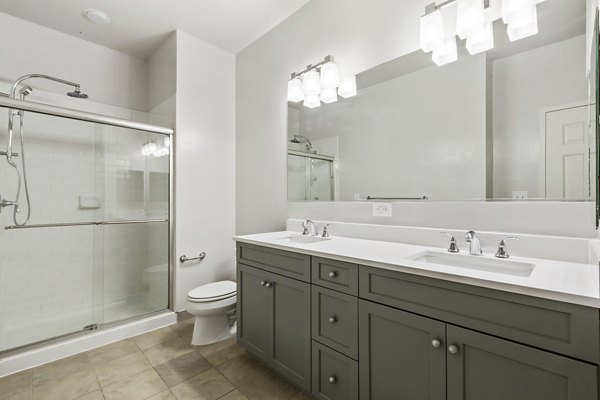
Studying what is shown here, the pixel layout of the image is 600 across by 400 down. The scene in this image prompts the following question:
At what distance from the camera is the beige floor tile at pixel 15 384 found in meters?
1.59

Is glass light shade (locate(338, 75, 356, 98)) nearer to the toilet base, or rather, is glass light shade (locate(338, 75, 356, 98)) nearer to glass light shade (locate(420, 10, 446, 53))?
glass light shade (locate(420, 10, 446, 53))

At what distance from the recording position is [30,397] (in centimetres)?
155

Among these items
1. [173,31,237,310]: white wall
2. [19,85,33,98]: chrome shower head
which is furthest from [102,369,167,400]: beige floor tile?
[19,85,33,98]: chrome shower head

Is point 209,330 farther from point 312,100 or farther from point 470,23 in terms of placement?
point 470,23

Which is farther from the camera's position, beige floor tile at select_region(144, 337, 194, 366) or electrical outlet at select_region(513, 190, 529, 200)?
beige floor tile at select_region(144, 337, 194, 366)

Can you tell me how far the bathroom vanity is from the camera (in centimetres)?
79

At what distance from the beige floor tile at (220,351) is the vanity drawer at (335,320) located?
34.3 inches

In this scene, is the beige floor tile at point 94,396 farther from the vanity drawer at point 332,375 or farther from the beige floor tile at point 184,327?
the vanity drawer at point 332,375

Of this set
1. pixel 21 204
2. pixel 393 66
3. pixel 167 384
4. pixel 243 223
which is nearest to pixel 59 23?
pixel 21 204

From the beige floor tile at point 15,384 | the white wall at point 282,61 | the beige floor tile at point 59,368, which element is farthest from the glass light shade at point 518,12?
the beige floor tile at point 15,384

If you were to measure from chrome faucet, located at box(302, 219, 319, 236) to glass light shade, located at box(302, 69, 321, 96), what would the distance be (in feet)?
3.24

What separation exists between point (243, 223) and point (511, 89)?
2.32 m

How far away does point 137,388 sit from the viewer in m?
1.63

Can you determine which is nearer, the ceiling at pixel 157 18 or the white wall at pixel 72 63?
the ceiling at pixel 157 18
